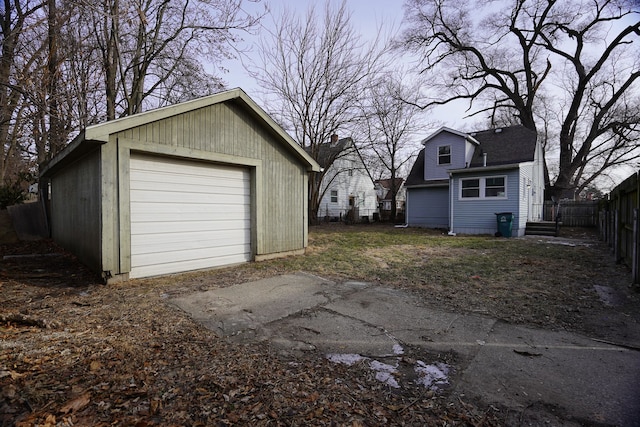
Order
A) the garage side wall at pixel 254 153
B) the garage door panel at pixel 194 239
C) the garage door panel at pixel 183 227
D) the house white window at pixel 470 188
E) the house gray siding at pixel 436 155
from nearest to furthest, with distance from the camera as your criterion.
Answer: the garage door panel at pixel 183 227
the garage door panel at pixel 194 239
the garage side wall at pixel 254 153
the house white window at pixel 470 188
the house gray siding at pixel 436 155

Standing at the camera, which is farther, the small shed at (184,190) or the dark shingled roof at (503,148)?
the dark shingled roof at (503,148)

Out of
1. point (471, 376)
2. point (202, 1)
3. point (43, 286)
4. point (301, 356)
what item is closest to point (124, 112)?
point (202, 1)

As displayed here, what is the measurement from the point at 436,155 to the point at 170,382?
17.5 m

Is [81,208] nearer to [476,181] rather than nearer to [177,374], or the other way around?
[177,374]

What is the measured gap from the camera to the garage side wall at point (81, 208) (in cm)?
518

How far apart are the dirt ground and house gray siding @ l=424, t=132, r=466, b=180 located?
13.2 meters

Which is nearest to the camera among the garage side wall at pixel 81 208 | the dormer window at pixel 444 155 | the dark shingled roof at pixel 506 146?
the garage side wall at pixel 81 208

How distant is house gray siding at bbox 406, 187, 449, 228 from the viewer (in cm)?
1681

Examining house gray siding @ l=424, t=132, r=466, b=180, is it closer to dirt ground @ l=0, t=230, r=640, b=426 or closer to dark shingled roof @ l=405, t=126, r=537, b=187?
dark shingled roof @ l=405, t=126, r=537, b=187

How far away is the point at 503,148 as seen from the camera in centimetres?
1534

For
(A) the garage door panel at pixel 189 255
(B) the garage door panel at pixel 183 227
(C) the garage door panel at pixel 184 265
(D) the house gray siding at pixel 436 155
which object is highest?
(D) the house gray siding at pixel 436 155

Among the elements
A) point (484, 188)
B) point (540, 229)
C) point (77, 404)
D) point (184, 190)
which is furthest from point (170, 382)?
point (540, 229)

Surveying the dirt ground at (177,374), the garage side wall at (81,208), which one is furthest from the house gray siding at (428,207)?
the garage side wall at (81,208)

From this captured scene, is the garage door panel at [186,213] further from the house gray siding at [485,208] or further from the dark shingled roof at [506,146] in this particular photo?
the dark shingled roof at [506,146]
